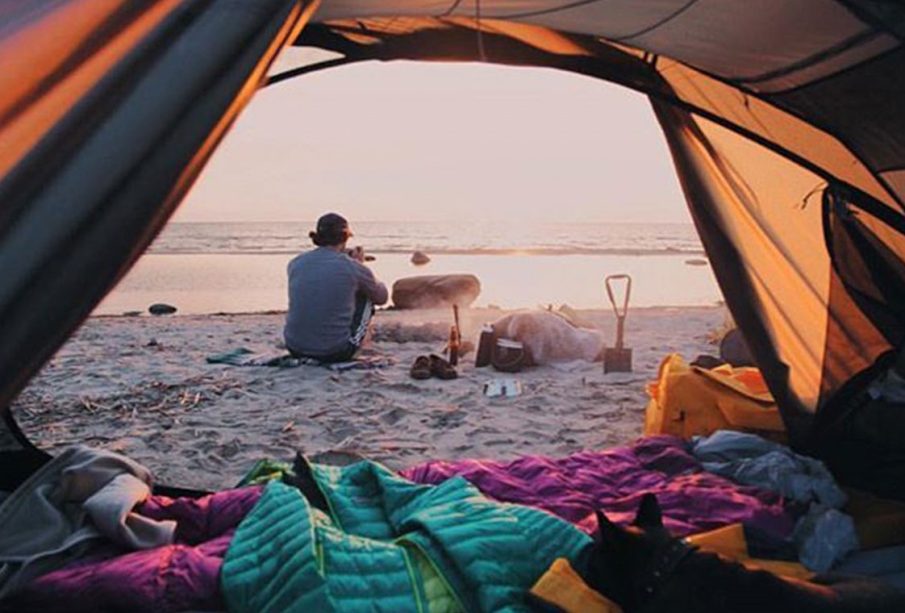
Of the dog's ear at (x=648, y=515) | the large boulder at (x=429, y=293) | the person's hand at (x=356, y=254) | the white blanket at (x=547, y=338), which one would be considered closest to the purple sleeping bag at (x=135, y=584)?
the dog's ear at (x=648, y=515)

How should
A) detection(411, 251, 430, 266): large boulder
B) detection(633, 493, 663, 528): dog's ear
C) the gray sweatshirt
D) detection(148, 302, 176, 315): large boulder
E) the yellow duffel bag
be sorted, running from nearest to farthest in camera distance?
detection(633, 493, 663, 528): dog's ear
the yellow duffel bag
the gray sweatshirt
detection(148, 302, 176, 315): large boulder
detection(411, 251, 430, 266): large boulder

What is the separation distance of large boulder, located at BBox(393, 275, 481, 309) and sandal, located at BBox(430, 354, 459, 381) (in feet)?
14.4

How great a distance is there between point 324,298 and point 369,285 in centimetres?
37

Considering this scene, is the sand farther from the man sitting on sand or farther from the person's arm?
the person's arm

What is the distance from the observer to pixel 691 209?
3.63 metres

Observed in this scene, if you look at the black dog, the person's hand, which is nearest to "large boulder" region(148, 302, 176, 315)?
the person's hand

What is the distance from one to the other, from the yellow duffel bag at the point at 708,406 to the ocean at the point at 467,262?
233 cm

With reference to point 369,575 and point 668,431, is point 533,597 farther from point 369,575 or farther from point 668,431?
point 668,431

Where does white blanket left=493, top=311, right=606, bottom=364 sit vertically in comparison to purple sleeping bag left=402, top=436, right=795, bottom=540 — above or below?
above

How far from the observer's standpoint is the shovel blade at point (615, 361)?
5883mm

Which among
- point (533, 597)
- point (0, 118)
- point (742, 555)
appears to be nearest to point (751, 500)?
point (742, 555)

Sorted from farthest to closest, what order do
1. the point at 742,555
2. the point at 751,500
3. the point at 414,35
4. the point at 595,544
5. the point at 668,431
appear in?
the point at 668,431 < the point at 414,35 < the point at 751,500 < the point at 742,555 < the point at 595,544

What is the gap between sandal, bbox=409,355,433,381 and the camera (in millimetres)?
5711

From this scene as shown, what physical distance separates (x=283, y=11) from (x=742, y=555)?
1964 mm
